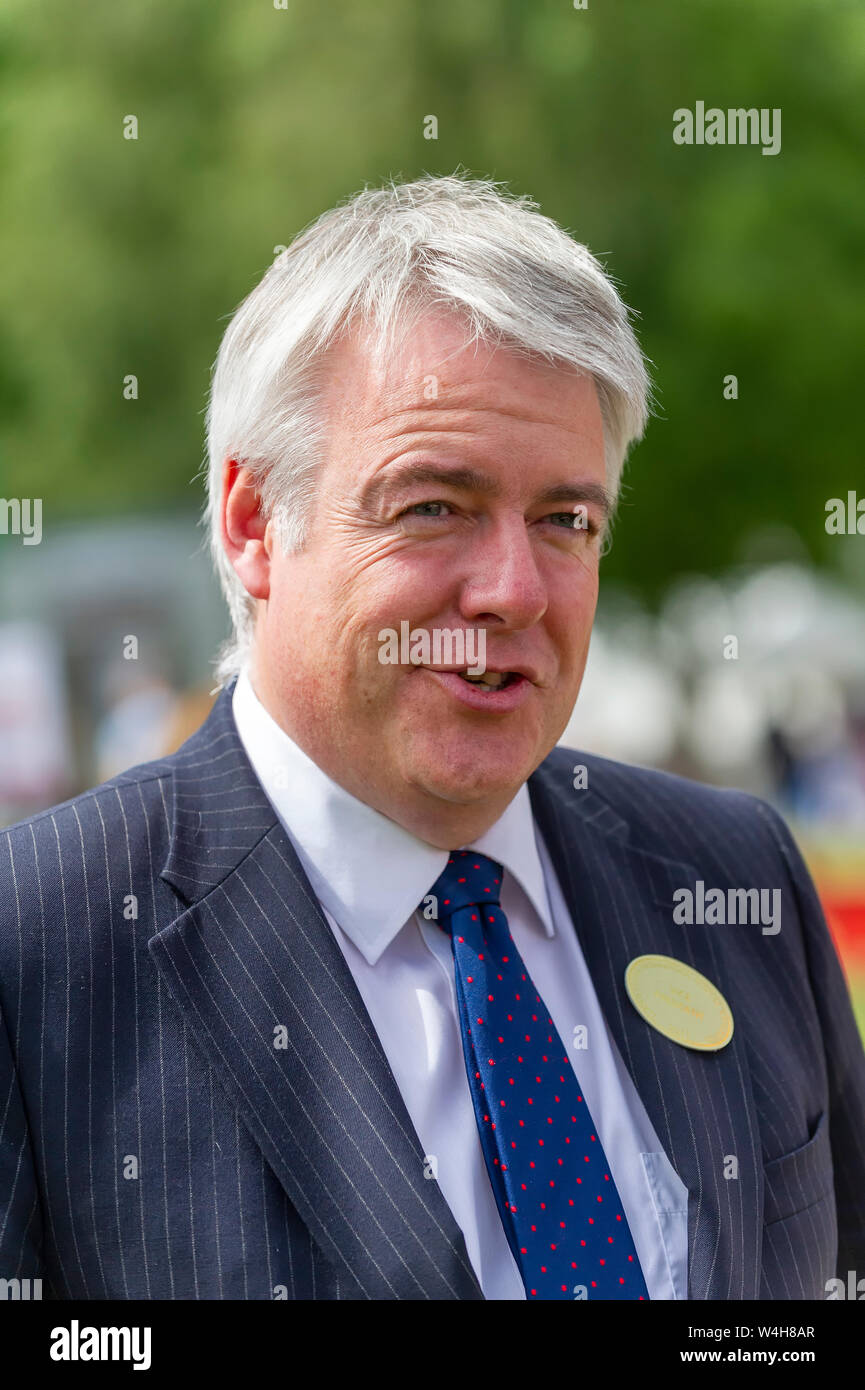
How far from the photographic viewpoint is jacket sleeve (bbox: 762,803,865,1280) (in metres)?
2.54

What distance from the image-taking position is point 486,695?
6.73 ft

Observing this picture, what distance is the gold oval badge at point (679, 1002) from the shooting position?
224 cm

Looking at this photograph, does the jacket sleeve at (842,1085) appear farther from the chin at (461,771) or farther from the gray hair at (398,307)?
the gray hair at (398,307)

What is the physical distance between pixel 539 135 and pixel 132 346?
10.7 ft

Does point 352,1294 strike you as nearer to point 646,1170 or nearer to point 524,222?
point 646,1170

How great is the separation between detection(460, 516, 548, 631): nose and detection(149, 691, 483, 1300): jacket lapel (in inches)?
18.8

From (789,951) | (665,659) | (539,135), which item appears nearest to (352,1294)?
(789,951)

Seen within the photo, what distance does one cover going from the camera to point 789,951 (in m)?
2.54

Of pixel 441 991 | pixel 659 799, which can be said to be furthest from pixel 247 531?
pixel 659 799

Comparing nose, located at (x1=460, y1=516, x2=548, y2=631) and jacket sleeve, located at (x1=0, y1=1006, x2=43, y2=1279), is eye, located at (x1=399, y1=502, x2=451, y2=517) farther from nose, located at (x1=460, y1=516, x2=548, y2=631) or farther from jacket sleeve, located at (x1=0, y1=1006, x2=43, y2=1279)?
jacket sleeve, located at (x1=0, y1=1006, x2=43, y2=1279)

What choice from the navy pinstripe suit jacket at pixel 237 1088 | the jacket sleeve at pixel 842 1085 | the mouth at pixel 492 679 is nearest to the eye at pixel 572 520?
the mouth at pixel 492 679

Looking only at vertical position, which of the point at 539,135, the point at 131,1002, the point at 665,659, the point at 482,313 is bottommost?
the point at 131,1002

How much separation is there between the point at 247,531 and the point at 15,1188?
3.42ft

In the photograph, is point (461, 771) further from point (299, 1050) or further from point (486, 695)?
point (299, 1050)
